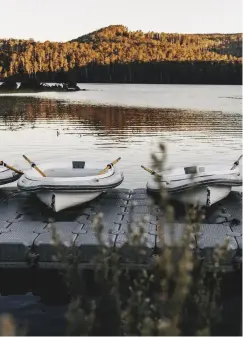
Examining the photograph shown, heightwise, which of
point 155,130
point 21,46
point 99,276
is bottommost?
point 155,130

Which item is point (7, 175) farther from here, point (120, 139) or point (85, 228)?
point (120, 139)

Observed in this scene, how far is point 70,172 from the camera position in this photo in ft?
40.3

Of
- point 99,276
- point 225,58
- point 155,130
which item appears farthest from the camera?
point 225,58

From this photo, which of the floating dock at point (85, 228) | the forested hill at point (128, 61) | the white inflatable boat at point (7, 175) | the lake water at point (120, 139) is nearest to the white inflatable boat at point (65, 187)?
the floating dock at point (85, 228)

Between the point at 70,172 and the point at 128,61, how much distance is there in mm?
168326

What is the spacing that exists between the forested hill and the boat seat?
5682 inches

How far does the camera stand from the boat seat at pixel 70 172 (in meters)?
12.1

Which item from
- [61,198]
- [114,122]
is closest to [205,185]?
[61,198]

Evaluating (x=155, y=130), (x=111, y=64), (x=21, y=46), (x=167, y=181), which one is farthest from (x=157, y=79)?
(x=167, y=181)

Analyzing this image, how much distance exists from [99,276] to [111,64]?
595 feet

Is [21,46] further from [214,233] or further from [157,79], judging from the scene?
[214,233]

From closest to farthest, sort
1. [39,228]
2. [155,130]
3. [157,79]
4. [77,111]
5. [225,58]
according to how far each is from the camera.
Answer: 1. [39,228]
2. [155,130]
3. [77,111]
4. [225,58]
5. [157,79]

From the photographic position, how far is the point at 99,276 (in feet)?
13.2

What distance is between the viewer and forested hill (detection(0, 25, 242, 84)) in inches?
6250
